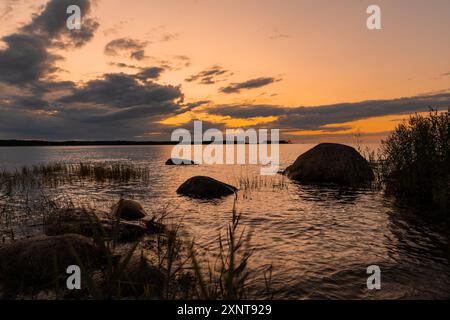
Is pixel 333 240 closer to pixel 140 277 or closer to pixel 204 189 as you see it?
pixel 140 277

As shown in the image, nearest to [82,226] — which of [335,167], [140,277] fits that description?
[140,277]

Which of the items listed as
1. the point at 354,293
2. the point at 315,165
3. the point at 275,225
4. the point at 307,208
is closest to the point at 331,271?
the point at 354,293

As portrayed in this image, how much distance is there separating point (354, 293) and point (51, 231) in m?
8.62

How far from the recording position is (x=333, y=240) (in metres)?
9.20

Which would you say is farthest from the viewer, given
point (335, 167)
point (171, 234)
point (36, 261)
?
point (335, 167)

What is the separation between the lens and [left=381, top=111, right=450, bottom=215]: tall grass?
1255 cm

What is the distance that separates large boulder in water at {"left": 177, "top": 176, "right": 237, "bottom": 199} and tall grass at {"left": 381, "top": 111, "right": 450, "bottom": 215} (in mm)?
8790

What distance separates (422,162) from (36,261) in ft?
47.3

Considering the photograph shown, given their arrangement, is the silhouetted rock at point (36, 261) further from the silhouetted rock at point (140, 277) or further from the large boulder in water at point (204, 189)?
the large boulder in water at point (204, 189)

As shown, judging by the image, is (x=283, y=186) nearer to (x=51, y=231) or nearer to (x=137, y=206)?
(x=137, y=206)

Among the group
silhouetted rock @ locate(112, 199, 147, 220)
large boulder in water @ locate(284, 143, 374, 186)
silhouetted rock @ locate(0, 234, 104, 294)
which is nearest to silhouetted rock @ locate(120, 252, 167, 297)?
silhouetted rock @ locate(0, 234, 104, 294)

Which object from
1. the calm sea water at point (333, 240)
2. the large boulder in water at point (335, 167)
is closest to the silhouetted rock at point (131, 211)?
the calm sea water at point (333, 240)
